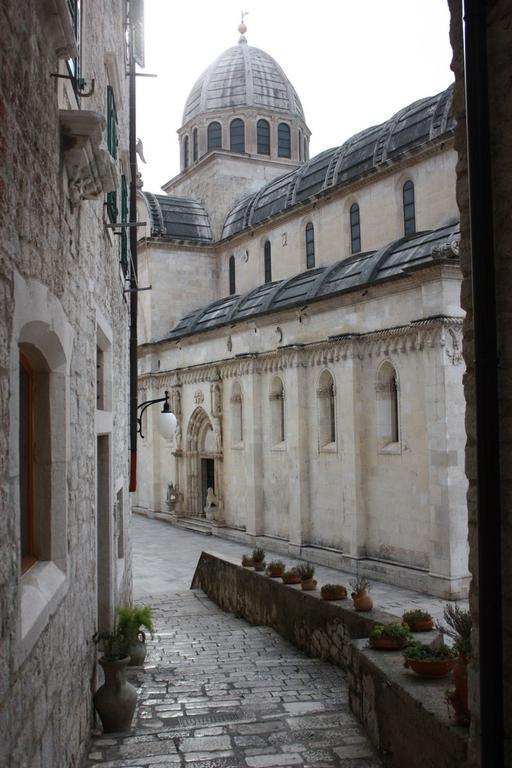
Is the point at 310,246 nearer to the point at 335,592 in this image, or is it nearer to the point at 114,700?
the point at 335,592

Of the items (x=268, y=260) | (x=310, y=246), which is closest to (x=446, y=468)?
(x=310, y=246)

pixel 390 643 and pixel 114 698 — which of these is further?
pixel 390 643

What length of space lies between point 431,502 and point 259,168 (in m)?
21.5

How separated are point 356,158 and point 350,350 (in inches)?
353

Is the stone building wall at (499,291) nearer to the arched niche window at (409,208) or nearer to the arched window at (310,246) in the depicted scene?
the arched niche window at (409,208)

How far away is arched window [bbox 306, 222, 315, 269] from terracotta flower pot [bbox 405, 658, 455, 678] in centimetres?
2040

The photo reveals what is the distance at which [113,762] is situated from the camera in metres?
5.59

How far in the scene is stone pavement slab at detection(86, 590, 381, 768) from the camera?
5.74 metres

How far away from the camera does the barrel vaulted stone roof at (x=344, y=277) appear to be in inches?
636

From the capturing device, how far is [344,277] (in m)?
19.0

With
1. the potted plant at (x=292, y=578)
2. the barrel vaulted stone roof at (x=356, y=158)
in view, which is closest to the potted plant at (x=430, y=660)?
the potted plant at (x=292, y=578)

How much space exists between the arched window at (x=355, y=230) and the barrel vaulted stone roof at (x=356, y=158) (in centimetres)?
89

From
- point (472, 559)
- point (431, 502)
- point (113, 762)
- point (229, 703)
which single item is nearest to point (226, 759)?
point (113, 762)

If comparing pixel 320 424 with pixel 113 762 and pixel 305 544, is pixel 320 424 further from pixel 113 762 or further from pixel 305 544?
pixel 113 762
